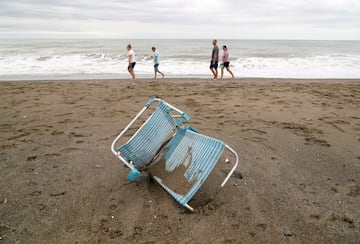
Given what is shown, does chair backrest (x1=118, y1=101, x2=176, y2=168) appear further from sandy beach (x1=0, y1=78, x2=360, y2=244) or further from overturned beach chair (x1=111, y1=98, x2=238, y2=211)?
sandy beach (x1=0, y1=78, x2=360, y2=244)

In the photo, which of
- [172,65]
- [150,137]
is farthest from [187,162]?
[172,65]

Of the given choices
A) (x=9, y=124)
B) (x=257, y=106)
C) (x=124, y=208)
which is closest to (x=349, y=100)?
(x=257, y=106)

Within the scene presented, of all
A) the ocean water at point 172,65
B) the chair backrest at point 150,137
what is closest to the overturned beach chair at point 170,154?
the chair backrest at point 150,137

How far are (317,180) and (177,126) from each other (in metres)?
1.63

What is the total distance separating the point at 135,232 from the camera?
93.4 inches

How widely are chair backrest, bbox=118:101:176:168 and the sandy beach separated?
0.29 m

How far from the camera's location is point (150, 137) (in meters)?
3.11

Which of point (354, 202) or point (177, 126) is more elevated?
point (177, 126)

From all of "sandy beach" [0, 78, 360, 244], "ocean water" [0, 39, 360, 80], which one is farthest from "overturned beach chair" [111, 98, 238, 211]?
"ocean water" [0, 39, 360, 80]

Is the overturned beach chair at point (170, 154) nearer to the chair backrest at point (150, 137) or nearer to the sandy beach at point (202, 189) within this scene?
the chair backrest at point (150, 137)

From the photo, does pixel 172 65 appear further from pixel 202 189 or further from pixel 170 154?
pixel 202 189

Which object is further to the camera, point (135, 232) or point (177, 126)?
point (177, 126)

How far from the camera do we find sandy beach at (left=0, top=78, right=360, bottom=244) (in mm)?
2385

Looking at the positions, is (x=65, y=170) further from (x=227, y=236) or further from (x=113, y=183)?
(x=227, y=236)
